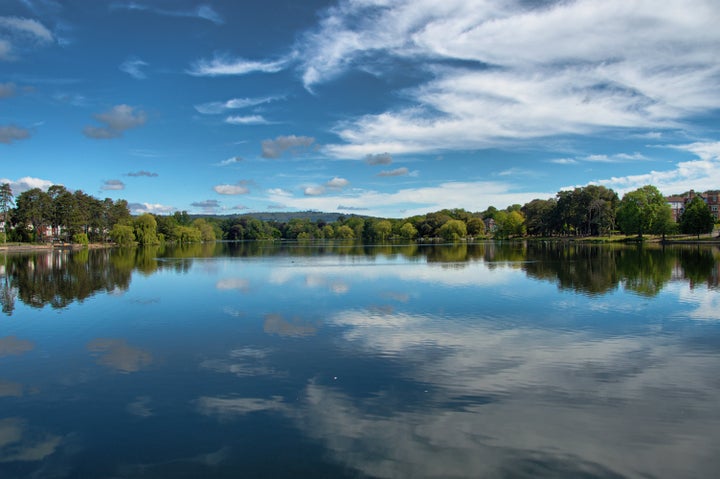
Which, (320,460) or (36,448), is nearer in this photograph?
(320,460)

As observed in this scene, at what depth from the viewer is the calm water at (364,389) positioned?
6754mm

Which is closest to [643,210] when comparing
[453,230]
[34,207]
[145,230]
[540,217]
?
[540,217]

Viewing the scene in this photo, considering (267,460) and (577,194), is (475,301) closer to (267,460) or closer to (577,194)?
(267,460)

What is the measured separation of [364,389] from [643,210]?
3503 inches

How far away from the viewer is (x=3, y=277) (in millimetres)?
33406

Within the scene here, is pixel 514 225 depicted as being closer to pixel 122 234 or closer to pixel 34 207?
pixel 122 234

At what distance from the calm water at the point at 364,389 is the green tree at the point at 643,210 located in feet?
232

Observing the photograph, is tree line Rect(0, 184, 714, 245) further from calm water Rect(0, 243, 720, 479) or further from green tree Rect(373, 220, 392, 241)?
calm water Rect(0, 243, 720, 479)

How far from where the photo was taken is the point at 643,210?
82.1m

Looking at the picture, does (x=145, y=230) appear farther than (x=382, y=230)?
No

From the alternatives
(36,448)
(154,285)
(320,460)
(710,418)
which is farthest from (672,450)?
(154,285)

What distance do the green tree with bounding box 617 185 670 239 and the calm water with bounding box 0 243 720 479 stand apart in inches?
2782

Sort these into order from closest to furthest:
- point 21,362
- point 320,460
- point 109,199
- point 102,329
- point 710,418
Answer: point 320,460 < point 710,418 < point 21,362 < point 102,329 < point 109,199

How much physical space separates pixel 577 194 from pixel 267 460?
10631cm
